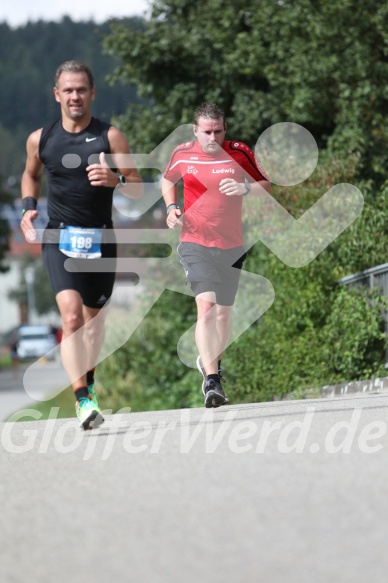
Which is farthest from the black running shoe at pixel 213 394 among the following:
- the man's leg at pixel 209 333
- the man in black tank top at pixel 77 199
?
the man in black tank top at pixel 77 199

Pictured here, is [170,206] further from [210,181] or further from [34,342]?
[34,342]

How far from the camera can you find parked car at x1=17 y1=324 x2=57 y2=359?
80688mm

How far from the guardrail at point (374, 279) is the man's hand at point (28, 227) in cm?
349

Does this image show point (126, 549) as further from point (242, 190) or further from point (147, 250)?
point (147, 250)

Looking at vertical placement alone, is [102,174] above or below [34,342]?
above

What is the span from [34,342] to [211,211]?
2865 inches

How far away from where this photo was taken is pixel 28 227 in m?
8.63

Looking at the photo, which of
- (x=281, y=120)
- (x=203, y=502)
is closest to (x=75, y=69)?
(x=203, y=502)

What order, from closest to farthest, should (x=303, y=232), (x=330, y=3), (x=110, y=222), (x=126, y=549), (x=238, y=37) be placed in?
(x=126, y=549)
(x=110, y=222)
(x=303, y=232)
(x=330, y=3)
(x=238, y=37)

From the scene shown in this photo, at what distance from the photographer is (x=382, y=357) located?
1190 centimetres

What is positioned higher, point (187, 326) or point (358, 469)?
point (358, 469)

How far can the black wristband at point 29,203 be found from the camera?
8.88m

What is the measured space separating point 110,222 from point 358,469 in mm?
3350

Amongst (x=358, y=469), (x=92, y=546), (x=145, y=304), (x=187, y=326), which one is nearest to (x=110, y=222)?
(x=358, y=469)
